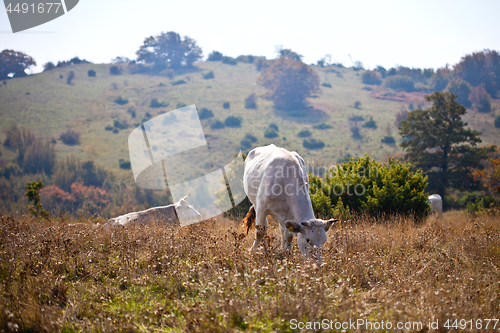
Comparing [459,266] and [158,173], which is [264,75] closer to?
[158,173]

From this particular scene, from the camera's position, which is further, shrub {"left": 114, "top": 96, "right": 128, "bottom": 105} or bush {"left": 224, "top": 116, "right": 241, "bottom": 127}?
shrub {"left": 114, "top": 96, "right": 128, "bottom": 105}

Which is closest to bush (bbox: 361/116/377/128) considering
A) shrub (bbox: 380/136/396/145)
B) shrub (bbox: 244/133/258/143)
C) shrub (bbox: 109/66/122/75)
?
shrub (bbox: 380/136/396/145)

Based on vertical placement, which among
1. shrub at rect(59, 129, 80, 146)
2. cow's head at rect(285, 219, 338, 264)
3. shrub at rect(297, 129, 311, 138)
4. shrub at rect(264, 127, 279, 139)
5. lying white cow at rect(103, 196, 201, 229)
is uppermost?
shrub at rect(59, 129, 80, 146)

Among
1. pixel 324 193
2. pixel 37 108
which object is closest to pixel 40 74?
pixel 37 108

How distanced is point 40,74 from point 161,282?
97.9 m

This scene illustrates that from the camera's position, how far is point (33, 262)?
16.1ft

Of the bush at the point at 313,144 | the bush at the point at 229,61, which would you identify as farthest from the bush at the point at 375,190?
the bush at the point at 229,61

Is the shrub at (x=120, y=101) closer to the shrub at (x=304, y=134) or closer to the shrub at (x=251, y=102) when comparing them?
the shrub at (x=251, y=102)

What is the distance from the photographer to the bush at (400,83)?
9494cm

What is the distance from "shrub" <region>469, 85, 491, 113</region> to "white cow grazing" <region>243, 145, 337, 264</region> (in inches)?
3512

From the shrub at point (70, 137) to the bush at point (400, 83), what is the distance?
295ft

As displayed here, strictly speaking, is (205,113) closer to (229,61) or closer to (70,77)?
(70,77)

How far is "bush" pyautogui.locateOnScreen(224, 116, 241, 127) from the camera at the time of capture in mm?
71062

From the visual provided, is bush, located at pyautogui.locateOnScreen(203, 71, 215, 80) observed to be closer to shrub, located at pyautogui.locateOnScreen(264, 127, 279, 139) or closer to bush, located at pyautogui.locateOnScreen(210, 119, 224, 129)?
bush, located at pyautogui.locateOnScreen(210, 119, 224, 129)
